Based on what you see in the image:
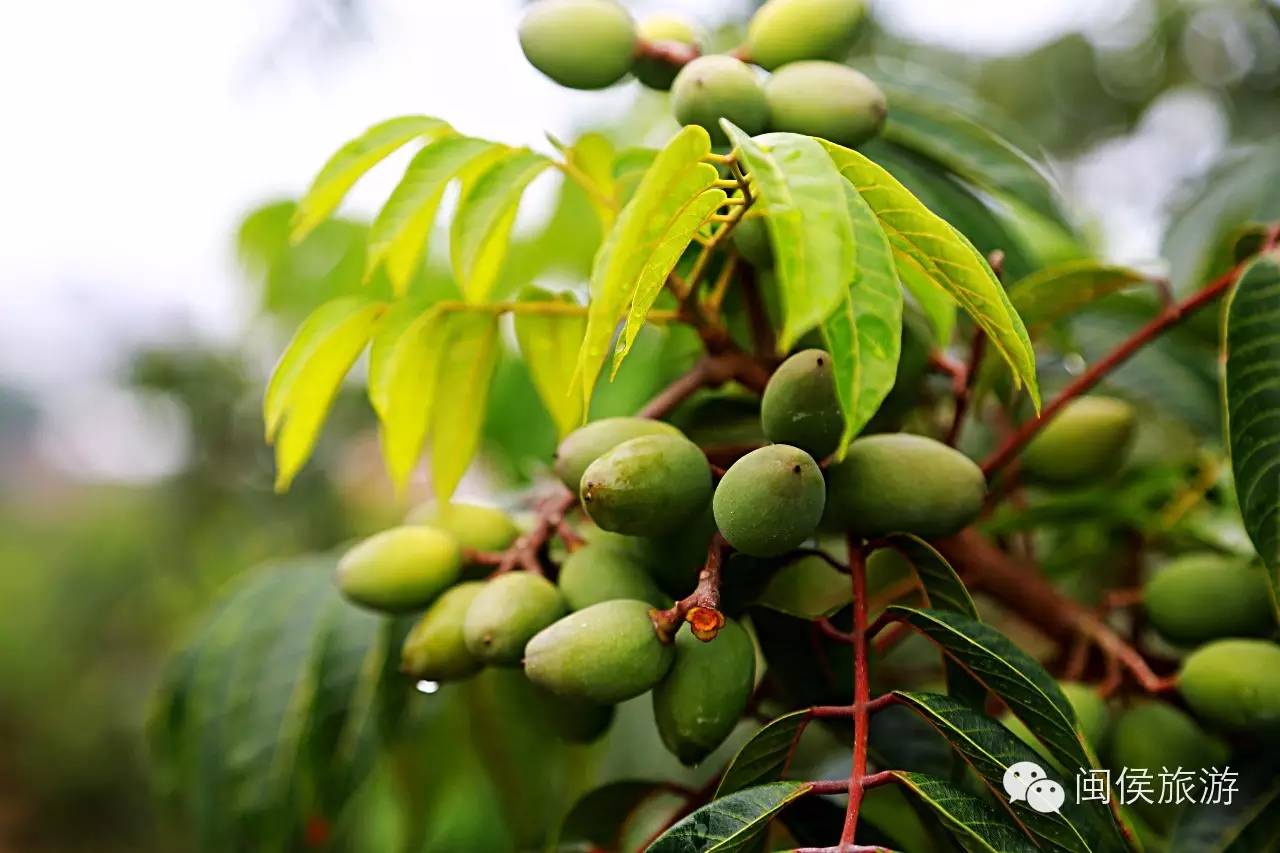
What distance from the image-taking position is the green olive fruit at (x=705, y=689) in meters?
0.62

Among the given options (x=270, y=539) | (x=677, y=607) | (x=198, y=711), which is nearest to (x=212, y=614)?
(x=198, y=711)

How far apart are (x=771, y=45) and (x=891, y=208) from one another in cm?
31

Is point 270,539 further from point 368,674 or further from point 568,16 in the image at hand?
point 568,16

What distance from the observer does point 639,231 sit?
48cm

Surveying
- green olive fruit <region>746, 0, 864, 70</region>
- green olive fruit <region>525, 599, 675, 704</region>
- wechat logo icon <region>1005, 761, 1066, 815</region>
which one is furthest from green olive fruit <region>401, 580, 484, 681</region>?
green olive fruit <region>746, 0, 864, 70</region>

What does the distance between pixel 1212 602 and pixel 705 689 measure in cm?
47

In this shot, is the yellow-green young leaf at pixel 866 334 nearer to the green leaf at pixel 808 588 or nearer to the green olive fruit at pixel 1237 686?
the green leaf at pixel 808 588

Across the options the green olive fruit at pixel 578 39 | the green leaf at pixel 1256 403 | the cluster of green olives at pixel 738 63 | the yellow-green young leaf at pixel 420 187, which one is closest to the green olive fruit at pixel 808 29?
the cluster of green olives at pixel 738 63

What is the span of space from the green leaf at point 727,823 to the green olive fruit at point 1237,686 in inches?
14.8

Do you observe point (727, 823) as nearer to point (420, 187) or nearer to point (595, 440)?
point (595, 440)

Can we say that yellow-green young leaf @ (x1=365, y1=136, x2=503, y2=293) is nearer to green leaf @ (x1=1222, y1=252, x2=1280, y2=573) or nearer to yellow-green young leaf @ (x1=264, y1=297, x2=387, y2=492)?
yellow-green young leaf @ (x1=264, y1=297, x2=387, y2=492)

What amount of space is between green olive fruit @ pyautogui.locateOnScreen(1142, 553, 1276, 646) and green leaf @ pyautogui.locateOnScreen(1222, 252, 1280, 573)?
207mm

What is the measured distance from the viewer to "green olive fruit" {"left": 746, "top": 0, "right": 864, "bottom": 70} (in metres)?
0.76

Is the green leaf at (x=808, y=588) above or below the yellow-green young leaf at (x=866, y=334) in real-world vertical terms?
A: below
